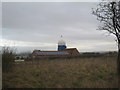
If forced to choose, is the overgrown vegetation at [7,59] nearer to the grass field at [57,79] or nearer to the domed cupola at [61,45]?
the grass field at [57,79]

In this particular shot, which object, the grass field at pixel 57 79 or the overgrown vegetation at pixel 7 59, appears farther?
the overgrown vegetation at pixel 7 59

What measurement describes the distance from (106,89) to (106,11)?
619cm

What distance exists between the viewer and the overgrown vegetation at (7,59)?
10047mm

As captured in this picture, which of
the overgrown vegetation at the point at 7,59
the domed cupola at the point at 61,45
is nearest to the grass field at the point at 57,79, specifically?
the overgrown vegetation at the point at 7,59

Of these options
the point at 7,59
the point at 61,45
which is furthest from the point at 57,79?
the point at 61,45

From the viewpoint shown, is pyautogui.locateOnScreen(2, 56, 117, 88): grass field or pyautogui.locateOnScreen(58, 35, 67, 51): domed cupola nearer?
pyautogui.locateOnScreen(2, 56, 117, 88): grass field

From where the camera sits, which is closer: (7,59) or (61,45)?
(7,59)

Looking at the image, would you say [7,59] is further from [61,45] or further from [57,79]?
[61,45]

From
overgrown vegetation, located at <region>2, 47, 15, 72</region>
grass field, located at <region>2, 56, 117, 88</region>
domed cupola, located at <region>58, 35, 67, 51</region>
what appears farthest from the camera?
domed cupola, located at <region>58, 35, 67, 51</region>

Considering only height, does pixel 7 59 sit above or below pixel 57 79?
above

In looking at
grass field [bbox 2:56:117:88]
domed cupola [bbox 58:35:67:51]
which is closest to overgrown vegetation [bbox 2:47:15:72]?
grass field [bbox 2:56:117:88]

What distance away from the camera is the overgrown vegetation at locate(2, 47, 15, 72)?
10047 millimetres

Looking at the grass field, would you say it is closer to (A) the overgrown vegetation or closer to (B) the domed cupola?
(A) the overgrown vegetation

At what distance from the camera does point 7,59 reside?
1023 centimetres
